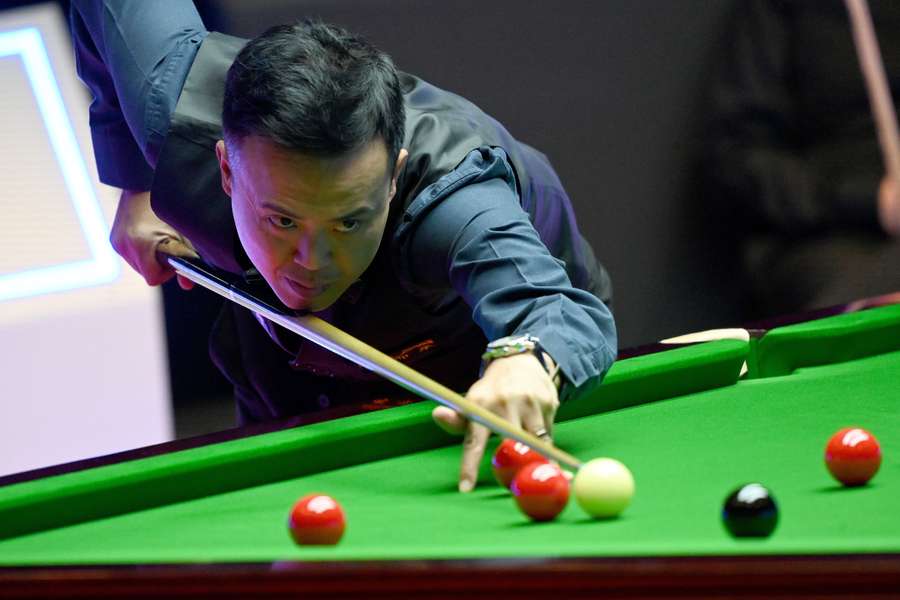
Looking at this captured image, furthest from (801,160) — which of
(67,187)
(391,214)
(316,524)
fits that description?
(316,524)

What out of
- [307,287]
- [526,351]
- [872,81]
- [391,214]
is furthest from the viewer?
[872,81]

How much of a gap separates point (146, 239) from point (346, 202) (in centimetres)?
101

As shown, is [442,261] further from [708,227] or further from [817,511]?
[708,227]

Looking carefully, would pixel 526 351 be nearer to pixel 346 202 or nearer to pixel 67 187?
pixel 346 202

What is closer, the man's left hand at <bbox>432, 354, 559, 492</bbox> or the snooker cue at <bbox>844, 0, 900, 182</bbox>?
the man's left hand at <bbox>432, 354, 559, 492</bbox>

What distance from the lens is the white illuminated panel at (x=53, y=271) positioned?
4.73 m

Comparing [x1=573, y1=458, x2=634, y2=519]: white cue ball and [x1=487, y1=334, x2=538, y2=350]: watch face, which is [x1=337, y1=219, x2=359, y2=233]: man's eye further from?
[x1=573, y1=458, x2=634, y2=519]: white cue ball

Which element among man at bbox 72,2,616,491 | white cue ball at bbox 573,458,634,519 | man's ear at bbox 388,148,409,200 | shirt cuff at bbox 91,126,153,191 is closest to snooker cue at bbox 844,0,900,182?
man at bbox 72,2,616,491

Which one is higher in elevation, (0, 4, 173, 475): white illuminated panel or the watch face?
the watch face

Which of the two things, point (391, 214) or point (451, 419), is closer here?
point (451, 419)

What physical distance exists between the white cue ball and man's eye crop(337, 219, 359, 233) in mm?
821

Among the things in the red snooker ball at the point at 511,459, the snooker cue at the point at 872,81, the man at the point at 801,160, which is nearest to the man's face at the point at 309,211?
the red snooker ball at the point at 511,459

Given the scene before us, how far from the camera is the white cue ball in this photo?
66.6 inches

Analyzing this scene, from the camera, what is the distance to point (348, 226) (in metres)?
2.38
